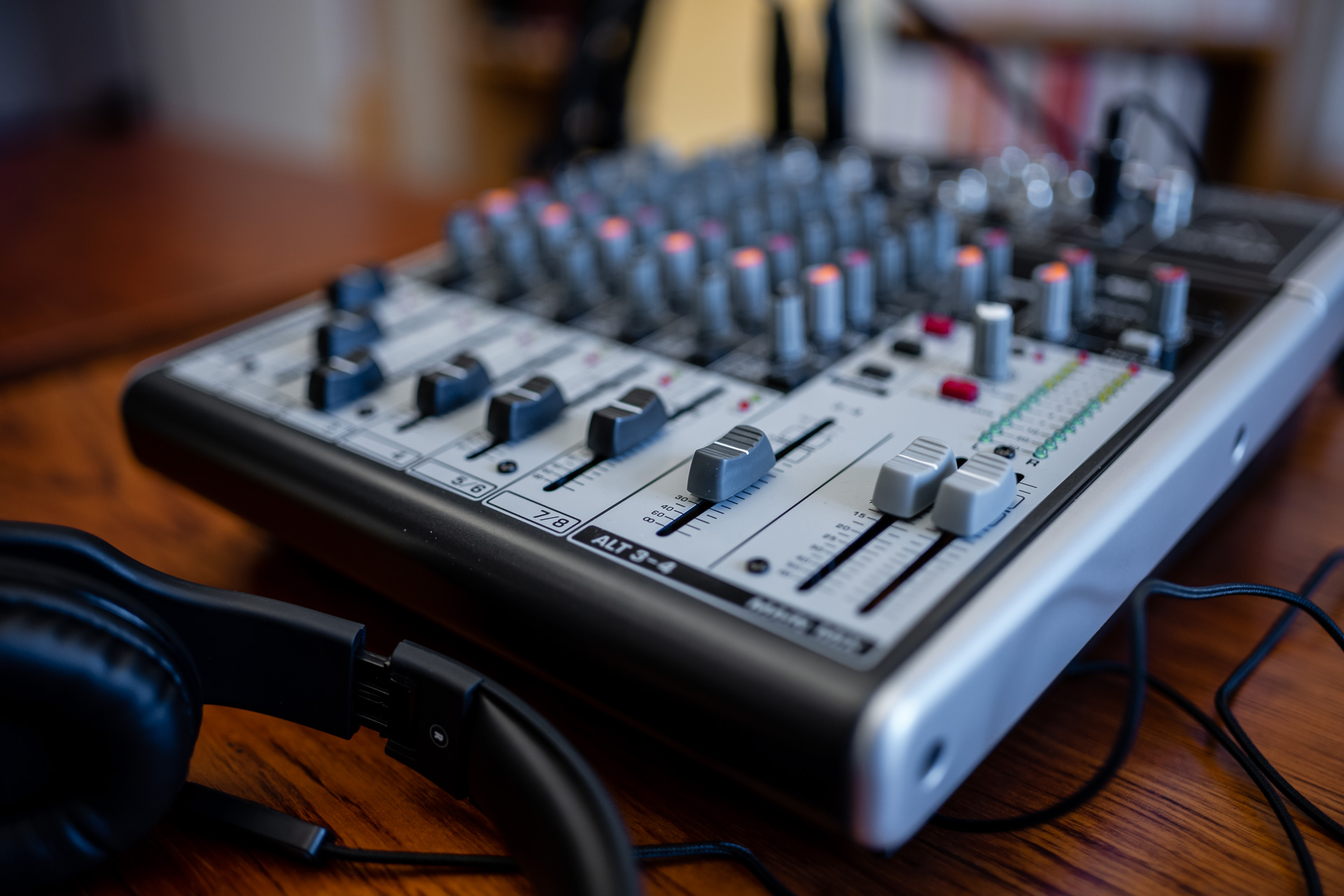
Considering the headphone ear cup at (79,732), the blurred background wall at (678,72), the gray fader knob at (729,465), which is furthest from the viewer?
the blurred background wall at (678,72)

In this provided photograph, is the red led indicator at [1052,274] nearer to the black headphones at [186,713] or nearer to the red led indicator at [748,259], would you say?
the red led indicator at [748,259]

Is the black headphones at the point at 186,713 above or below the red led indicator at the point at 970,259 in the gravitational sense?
below

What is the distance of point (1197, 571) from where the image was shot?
60cm

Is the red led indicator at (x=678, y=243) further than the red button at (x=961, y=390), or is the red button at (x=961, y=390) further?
the red led indicator at (x=678, y=243)

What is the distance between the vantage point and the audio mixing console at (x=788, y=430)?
369 mm

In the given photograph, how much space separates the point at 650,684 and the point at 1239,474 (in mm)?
417

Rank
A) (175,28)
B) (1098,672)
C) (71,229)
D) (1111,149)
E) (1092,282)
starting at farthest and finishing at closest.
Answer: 1. (175,28)
2. (71,229)
3. (1111,149)
4. (1092,282)
5. (1098,672)

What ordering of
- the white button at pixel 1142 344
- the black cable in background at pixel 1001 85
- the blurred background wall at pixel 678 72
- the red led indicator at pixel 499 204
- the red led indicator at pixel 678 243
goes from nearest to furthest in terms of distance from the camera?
the white button at pixel 1142 344
the red led indicator at pixel 678 243
the red led indicator at pixel 499 204
the black cable in background at pixel 1001 85
the blurred background wall at pixel 678 72

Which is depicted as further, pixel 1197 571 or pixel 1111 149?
pixel 1111 149

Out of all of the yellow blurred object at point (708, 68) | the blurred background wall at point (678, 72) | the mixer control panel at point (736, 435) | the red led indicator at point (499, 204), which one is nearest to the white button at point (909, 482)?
the mixer control panel at point (736, 435)

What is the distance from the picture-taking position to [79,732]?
342 millimetres

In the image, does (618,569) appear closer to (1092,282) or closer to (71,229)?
(1092,282)

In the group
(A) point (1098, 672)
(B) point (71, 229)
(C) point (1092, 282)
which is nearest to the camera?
(A) point (1098, 672)

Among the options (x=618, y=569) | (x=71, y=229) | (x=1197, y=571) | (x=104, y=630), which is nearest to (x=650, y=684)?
(x=618, y=569)
